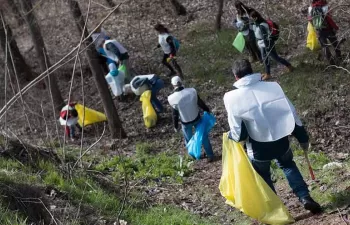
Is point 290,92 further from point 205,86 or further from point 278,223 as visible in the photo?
point 278,223

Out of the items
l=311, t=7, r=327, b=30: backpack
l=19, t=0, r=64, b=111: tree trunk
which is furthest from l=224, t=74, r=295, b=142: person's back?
l=19, t=0, r=64, b=111: tree trunk

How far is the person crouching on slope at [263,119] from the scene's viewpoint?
17.8ft

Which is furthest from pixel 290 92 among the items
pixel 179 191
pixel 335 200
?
pixel 335 200

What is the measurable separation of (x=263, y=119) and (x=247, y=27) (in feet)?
26.9

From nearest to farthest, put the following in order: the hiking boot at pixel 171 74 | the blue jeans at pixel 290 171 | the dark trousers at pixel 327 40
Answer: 1. the blue jeans at pixel 290 171
2. the dark trousers at pixel 327 40
3. the hiking boot at pixel 171 74

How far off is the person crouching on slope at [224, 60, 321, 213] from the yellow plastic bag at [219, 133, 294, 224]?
15cm

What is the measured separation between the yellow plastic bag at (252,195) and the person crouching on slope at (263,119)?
15cm

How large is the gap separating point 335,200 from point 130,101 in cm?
914

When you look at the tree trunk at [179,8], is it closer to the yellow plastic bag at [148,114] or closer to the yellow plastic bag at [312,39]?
the yellow plastic bag at [312,39]

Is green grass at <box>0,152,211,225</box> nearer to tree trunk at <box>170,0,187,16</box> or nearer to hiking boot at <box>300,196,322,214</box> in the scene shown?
hiking boot at <box>300,196,322,214</box>

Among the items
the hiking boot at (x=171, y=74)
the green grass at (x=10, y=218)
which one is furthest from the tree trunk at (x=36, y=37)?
the green grass at (x=10, y=218)

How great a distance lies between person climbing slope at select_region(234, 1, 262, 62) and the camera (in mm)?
12625

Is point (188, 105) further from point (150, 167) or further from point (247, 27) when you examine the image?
point (247, 27)

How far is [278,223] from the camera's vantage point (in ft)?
18.2
